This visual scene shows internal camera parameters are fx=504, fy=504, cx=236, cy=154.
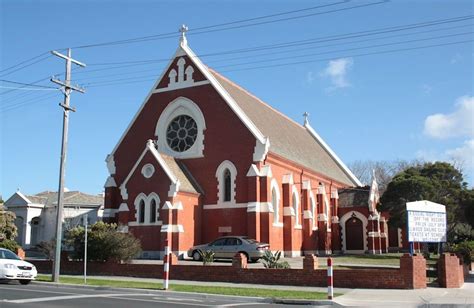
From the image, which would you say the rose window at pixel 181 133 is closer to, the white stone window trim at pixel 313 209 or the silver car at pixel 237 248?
the silver car at pixel 237 248

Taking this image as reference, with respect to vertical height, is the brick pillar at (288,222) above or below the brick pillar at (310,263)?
above

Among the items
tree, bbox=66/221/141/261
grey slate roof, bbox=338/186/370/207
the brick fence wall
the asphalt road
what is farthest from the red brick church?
the asphalt road

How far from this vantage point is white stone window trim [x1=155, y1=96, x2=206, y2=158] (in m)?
35.8

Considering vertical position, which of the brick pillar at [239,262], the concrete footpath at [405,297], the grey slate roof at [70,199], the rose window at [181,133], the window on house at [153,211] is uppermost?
the rose window at [181,133]

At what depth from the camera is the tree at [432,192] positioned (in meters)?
35.0

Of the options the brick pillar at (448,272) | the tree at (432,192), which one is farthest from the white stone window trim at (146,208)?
the brick pillar at (448,272)

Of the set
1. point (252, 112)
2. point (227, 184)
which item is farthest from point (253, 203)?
point (252, 112)

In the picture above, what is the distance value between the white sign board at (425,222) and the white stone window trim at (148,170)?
17990 mm

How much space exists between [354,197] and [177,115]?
19493mm

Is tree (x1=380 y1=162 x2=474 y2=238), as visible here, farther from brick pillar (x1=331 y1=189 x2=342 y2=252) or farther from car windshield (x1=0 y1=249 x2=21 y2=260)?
car windshield (x1=0 y1=249 x2=21 y2=260)

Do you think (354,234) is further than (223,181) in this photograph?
Yes

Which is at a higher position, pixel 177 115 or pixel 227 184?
pixel 177 115

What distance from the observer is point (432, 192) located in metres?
35.8

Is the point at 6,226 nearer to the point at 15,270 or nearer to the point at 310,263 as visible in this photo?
the point at 15,270
